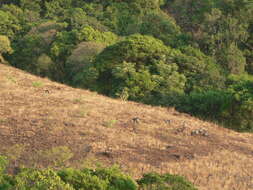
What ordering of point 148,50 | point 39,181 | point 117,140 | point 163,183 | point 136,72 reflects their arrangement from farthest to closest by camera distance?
1. point 148,50
2. point 136,72
3. point 117,140
4. point 163,183
5. point 39,181

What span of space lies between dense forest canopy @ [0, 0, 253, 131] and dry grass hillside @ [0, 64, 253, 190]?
5578 mm

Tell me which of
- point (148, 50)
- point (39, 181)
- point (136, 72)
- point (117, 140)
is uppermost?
point (148, 50)

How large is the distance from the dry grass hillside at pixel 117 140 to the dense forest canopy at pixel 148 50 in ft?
18.3

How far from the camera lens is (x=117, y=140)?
10.4 meters

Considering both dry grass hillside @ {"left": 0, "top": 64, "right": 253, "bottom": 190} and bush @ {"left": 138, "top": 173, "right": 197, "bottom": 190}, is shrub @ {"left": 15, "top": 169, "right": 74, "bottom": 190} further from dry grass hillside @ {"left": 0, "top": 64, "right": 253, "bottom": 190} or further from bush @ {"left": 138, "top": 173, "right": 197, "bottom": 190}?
dry grass hillside @ {"left": 0, "top": 64, "right": 253, "bottom": 190}

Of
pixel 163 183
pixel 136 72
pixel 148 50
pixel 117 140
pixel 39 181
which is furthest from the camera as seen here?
pixel 148 50

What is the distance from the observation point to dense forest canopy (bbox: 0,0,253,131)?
2094 cm

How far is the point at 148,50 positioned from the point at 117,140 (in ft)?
51.2

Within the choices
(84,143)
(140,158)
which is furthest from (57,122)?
(140,158)

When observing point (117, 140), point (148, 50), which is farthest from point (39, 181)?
point (148, 50)

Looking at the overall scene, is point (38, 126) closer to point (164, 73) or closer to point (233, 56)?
point (164, 73)

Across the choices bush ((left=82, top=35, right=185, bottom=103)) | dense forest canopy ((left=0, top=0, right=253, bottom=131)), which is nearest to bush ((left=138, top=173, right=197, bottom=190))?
dense forest canopy ((left=0, top=0, right=253, bottom=131))

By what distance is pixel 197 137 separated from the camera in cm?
1159

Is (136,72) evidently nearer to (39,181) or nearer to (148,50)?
(148,50)
